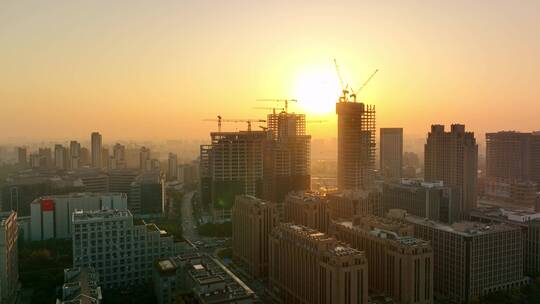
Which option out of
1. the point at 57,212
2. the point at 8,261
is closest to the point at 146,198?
the point at 57,212

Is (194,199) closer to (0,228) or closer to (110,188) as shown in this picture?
(110,188)

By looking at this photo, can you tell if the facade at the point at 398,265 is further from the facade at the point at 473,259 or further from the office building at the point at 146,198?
the office building at the point at 146,198

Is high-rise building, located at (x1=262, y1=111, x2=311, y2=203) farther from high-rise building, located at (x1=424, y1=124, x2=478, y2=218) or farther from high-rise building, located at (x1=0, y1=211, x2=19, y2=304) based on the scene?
high-rise building, located at (x1=0, y1=211, x2=19, y2=304)

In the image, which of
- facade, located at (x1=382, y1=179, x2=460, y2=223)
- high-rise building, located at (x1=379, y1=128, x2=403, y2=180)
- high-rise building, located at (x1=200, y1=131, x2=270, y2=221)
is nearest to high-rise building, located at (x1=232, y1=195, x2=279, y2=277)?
facade, located at (x1=382, y1=179, x2=460, y2=223)

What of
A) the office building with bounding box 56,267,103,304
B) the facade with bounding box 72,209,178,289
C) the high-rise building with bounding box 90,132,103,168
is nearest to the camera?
the office building with bounding box 56,267,103,304

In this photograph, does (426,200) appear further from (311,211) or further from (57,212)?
(57,212)

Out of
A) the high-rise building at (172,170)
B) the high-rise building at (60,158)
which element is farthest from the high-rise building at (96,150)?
the high-rise building at (172,170)

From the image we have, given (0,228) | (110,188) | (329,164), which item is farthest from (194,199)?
(329,164)
